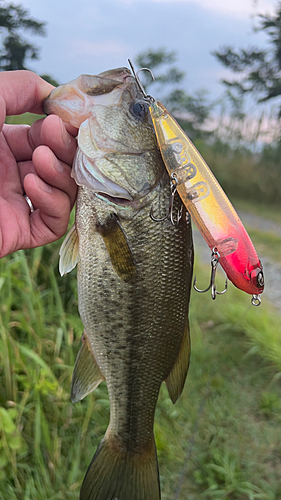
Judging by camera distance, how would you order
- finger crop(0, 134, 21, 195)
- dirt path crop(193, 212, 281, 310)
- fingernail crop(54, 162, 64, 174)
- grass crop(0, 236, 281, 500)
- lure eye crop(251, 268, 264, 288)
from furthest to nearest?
dirt path crop(193, 212, 281, 310), grass crop(0, 236, 281, 500), finger crop(0, 134, 21, 195), fingernail crop(54, 162, 64, 174), lure eye crop(251, 268, 264, 288)

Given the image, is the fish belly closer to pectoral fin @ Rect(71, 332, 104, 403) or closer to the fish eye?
pectoral fin @ Rect(71, 332, 104, 403)

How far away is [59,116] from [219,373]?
208 centimetres

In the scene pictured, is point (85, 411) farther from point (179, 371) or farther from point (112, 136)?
point (112, 136)

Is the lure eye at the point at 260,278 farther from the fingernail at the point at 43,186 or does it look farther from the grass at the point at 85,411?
the grass at the point at 85,411

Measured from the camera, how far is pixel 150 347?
0.85 m

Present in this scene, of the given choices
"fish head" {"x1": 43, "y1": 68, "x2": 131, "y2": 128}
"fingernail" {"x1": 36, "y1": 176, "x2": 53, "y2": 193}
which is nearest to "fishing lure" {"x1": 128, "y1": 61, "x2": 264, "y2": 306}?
"fish head" {"x1": 43, "y1": 68, "x2": 131, "y2": 128}

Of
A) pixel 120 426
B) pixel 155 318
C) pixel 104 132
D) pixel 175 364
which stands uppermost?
pixel 104 132

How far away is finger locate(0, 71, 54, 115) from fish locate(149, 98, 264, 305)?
0.41m

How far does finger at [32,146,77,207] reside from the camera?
0.82 meters

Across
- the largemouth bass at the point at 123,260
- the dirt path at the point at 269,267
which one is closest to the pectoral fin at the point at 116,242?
the largemouth bass at the point at 123,260

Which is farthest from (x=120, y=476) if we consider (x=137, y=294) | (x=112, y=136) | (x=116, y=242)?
(x=112, y=136)

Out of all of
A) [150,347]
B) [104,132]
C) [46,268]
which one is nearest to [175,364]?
[150,347]

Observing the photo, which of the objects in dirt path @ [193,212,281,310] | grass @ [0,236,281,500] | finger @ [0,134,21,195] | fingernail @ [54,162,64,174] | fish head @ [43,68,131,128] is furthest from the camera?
dirt path @ [193,212,281,310]

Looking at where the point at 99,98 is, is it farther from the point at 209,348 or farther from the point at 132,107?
the point at 209,348
